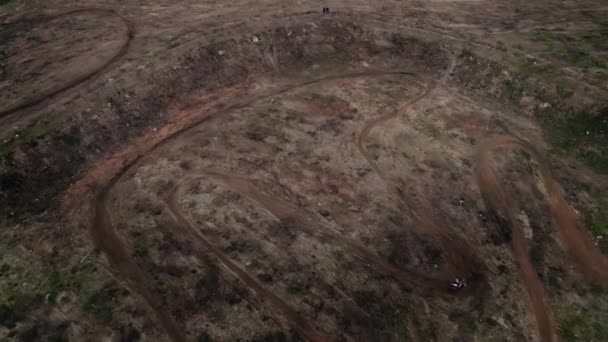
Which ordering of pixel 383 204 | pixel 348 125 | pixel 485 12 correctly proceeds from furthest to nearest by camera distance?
pixel 485 12 → pixel 348 125 → pixel 383 204

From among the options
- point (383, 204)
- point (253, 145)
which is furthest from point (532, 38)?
point (253, 145)

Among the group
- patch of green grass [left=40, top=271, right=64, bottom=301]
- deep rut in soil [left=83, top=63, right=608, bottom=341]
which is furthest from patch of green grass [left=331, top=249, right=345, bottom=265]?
patch of green grass [left=40, top=271, right=64, bottom=301]

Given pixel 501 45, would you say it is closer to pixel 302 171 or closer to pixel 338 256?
pixel 302 171

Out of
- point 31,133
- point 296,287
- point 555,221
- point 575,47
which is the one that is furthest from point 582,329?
point 31,133

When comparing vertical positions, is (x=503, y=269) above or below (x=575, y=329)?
above

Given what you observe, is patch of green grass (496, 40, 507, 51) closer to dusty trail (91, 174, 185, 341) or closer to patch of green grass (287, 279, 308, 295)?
patch of green grass (287, 279, 308, 295)

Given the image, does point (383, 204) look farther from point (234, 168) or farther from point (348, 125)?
point (234, 168)

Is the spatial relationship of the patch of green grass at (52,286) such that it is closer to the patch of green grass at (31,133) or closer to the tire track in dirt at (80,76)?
the patch of green grass at (31,133)
